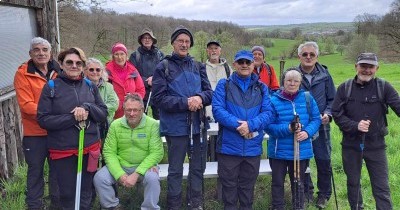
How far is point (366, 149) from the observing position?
4.67 metres

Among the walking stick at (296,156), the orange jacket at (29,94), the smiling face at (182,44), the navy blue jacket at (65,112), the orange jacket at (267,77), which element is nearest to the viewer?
the navy blue jacket at (65,112)

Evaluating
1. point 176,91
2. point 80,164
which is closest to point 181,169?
point 176,91

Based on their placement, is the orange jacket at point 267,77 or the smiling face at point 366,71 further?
the orange jacket at point 267,77

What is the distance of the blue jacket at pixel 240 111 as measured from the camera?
451 cm

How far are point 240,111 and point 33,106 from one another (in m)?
2.37

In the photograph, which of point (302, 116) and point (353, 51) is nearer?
point (302, 116)

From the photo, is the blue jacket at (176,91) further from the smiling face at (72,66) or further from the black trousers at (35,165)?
the black trousers at (35,165)

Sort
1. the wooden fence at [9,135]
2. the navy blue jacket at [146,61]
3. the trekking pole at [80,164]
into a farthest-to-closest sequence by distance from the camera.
A: the navy blue jacket at [146,61], the wooden fence at [9,135], the trekking pole at [80,164]

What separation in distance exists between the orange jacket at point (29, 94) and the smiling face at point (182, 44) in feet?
5.40

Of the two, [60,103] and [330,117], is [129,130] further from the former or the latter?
[330,117]

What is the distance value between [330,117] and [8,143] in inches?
182

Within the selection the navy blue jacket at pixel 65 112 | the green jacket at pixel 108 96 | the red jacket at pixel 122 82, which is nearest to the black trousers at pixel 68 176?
the navy blue jacket at pixel 65 112

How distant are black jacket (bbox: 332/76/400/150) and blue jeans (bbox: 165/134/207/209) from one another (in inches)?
69.5

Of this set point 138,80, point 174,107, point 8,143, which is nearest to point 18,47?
point 8,143
